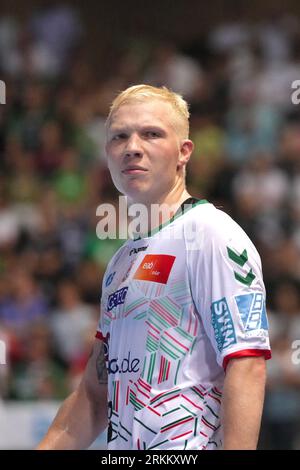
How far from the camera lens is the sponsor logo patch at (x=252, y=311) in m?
3.11

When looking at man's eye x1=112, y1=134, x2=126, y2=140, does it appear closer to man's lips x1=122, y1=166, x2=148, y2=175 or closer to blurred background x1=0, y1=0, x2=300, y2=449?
man's lips x1=122, y1=166, x2=148, y2=175

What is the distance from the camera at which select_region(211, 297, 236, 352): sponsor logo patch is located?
10.2 feet

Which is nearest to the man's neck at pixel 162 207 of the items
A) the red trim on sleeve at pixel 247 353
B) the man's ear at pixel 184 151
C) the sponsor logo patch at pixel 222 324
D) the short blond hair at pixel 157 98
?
the man's ear at pixel 184 151

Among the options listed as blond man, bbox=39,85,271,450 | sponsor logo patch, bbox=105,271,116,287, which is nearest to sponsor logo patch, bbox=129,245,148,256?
blond man, bbox=39,85,271,450

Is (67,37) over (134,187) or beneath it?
over

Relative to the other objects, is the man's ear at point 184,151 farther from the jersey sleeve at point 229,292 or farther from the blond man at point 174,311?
the jersey sleeve at point 229,292

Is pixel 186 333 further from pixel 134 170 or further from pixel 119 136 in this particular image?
pixel 119 136

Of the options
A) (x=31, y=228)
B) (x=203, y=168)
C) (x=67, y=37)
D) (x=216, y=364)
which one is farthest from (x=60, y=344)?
(x=216, y=364)

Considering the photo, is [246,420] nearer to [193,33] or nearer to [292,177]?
[292,177]

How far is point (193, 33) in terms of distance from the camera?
1302cm

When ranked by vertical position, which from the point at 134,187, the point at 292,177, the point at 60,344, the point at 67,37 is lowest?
the point at 60,344

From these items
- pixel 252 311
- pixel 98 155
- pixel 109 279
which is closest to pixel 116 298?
pixel 109 279

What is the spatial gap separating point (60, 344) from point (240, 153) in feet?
11.0

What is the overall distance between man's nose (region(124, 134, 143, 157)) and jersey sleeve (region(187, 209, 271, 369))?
16.7 inches
